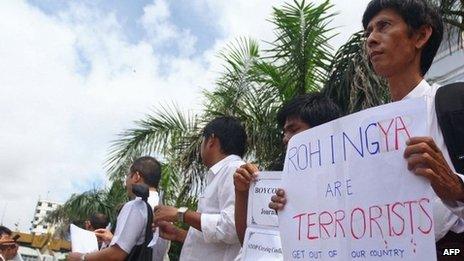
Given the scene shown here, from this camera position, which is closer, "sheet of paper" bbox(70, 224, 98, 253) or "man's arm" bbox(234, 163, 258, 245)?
"man's arm" bbox(234, 163, 258, 245)

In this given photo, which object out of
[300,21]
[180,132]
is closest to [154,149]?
[180,132]

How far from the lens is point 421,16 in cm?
167

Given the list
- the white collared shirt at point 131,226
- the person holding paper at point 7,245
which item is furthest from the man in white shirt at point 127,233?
the person holding paper at point 7,245

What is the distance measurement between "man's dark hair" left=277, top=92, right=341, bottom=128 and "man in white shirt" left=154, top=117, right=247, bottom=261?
462 millimetres

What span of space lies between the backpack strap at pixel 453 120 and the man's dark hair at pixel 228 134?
1.56 metres

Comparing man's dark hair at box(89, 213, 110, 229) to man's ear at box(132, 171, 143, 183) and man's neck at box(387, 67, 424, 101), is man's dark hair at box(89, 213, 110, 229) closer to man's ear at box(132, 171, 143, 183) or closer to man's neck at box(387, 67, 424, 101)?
man's ear at box(132, 171, 143, 183)

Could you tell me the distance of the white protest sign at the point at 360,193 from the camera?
1.29 metres

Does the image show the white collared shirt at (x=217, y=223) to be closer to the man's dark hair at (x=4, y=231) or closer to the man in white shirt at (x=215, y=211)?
the man in white shirt at (x=215, y=211)

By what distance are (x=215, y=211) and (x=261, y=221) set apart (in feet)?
1.71

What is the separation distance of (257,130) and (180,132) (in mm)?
1580

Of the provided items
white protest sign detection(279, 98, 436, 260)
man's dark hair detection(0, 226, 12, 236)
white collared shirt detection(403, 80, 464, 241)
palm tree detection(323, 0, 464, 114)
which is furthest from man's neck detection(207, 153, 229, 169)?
man's dark hair detection(0, 226, 12, 236)

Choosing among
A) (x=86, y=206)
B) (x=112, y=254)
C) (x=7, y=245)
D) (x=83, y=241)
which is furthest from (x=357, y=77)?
(x=86, y=206)

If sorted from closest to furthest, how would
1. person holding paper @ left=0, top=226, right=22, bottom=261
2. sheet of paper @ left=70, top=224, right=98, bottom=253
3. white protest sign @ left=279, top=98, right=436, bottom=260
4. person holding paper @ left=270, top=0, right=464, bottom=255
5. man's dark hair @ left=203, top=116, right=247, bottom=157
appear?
white protest sign @ left=279, top=98, right=436, bottom=260, person holding paper @ left=270, top=0, right=464, bottom=255, man's dark hair @ left=203, top=116, right=247, bottom=157, sheet of paper @ left=70, top=224, right=98, bottom=253, person holding paper @ left=0, top=226, right=22, bottom=261

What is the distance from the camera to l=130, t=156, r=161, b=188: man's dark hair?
11.1ft
